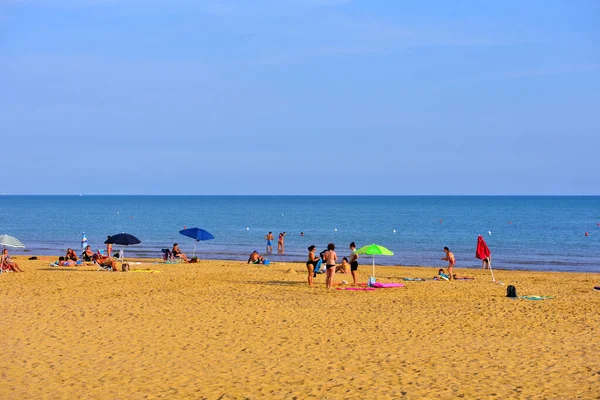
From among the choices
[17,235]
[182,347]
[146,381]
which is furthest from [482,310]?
[17,235]

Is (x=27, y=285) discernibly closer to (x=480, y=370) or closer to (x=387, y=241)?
(x=480, y=370)

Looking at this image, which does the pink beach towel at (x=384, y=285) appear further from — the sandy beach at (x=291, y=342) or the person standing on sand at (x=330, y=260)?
the person standing on sand at (x=330, y=260)

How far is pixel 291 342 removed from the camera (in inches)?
516

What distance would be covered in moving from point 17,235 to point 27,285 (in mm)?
40135

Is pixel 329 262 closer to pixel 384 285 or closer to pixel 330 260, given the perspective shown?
pixel 330 260

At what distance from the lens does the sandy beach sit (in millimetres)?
9977

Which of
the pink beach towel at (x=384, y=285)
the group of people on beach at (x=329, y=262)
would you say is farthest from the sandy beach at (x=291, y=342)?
the group of people on beach at (x=329, y=262)

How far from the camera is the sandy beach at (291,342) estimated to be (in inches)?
393

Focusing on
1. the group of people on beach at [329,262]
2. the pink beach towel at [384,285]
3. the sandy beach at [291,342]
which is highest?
the group of people on beach at [329,262]

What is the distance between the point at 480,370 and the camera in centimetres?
1092

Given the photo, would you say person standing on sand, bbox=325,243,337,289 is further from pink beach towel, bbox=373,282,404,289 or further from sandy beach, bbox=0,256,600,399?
pink beach towel, bbox=373,282,404,289

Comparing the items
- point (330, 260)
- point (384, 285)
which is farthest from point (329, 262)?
point (384, 285)

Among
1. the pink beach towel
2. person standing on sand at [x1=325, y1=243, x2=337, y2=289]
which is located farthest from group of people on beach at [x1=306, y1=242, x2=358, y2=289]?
the pink beach towel

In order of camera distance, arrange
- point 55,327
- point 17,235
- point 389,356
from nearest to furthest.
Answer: point 389,356, point 55,327, point 17,235
